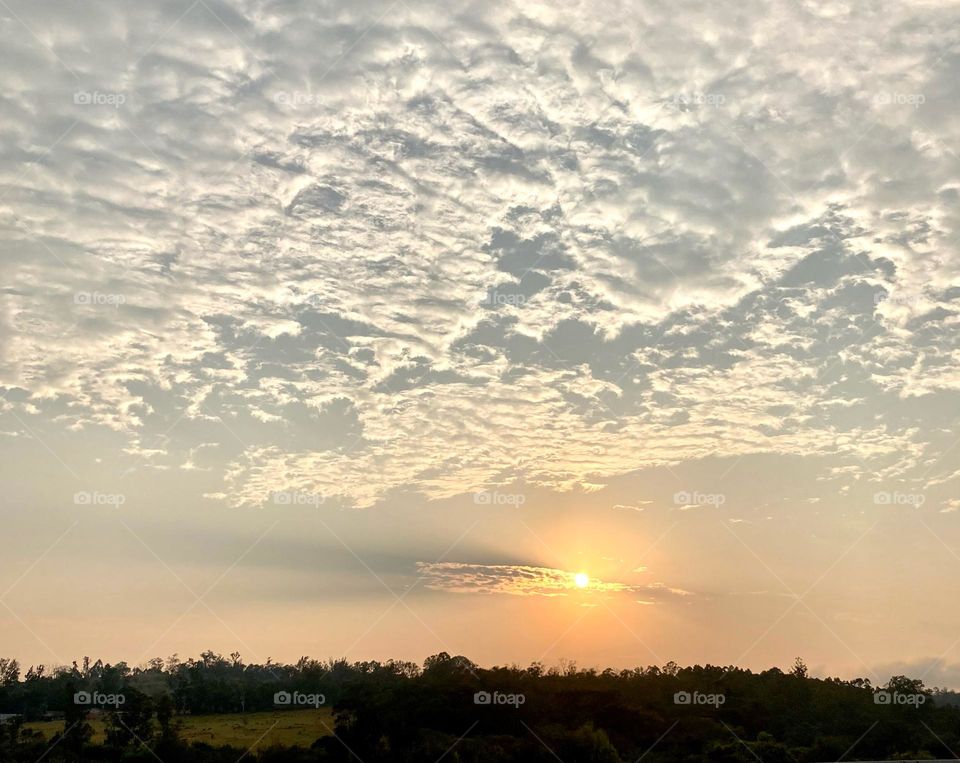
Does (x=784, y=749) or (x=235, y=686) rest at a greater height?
(x=235, y=686)

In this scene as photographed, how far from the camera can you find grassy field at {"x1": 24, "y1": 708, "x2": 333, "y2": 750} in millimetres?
46938

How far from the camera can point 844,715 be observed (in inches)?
2120

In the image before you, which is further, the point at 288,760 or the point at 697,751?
the point at 697,751

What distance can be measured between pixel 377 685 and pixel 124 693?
14.7 m

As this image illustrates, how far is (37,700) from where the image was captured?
53.2m

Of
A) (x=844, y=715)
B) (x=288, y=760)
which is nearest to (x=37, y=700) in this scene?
(x=288, y=760)

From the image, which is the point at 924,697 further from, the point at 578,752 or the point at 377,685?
the point at 377,685

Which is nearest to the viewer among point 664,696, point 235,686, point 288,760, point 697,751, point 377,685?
point 288,760

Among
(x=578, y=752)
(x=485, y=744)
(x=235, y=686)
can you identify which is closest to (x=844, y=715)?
(x=578, y=752)

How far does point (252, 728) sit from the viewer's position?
5019 centimetres

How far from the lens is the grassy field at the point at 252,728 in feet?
154

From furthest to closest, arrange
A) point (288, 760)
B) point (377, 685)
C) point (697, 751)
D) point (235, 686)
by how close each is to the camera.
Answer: point (235, 686), point (377, 685), point (697, 751), point (288, 760)

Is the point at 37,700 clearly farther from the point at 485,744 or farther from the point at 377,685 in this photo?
the point at 485,744

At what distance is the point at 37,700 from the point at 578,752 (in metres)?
31.7
